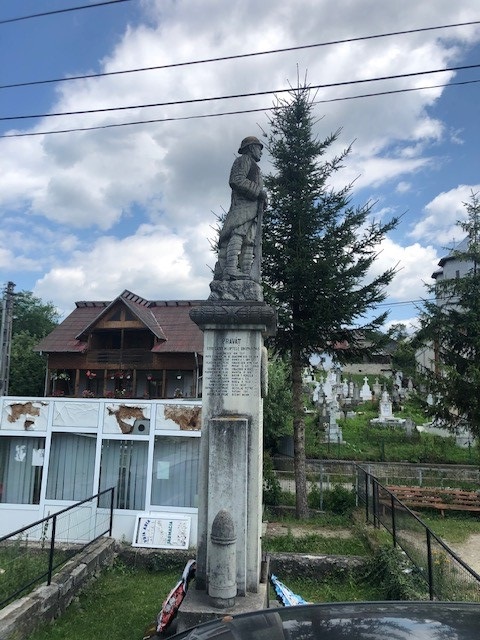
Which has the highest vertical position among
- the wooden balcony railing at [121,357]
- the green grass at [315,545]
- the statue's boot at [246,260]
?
the wooden balcony railing at [121,357]

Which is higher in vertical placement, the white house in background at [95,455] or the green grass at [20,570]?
the white house in background at [95,455]

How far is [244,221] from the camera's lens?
21.0 ft

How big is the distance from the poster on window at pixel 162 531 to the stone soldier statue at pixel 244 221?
5567 mm

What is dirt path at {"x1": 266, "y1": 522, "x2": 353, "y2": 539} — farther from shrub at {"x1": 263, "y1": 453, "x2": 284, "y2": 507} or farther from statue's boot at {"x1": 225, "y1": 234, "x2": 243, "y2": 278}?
statue's boot at {"x1": 225, "y1": 234, "x2": 243, "y2": 278}

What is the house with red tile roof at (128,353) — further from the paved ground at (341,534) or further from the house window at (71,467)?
the house window at (71,467)

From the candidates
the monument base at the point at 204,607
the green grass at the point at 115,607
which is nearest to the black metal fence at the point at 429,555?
the monument base at the point at 204,607

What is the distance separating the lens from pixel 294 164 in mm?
13305

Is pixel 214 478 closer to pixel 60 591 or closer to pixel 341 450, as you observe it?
pixel 60 591

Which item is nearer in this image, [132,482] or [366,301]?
[132,482]

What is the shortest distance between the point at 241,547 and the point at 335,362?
364 inches

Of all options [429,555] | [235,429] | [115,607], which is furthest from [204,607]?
[429,555]

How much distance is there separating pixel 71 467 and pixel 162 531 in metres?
2.63

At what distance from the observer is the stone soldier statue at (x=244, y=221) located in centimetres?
632

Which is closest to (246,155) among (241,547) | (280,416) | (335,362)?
Result: (241,547)
